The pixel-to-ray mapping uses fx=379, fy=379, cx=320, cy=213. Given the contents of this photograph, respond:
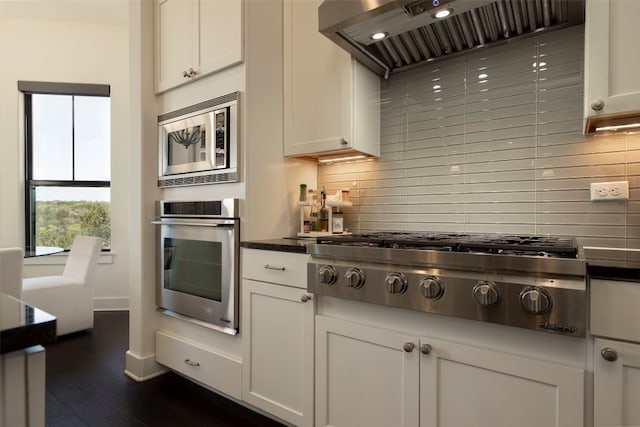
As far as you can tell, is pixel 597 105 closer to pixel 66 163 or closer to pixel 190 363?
pixel 190 363

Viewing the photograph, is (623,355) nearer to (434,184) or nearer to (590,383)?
(590,383)

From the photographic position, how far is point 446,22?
1.70 meters

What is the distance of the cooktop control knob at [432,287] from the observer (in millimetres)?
1283

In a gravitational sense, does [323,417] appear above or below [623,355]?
below

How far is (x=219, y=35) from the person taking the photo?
6.84 feet

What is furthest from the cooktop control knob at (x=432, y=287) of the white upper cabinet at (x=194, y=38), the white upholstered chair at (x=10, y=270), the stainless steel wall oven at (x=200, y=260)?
the white upholstered chair at (x=10, y=270)

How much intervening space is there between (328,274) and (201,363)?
112cm

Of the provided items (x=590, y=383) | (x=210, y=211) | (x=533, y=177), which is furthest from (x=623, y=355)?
(x=210, y=211)

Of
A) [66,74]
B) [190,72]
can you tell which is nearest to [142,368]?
[190,72]

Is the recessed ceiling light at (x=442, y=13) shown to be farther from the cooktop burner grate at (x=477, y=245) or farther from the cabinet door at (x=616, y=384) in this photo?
the cabinet door at (x=616, y=384)

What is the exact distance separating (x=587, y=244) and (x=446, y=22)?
3.80 feet

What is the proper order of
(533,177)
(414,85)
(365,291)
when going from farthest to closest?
(414,85) < (533,177) < (365,291)

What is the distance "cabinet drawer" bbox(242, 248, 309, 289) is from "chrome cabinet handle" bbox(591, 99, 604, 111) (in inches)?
47.8

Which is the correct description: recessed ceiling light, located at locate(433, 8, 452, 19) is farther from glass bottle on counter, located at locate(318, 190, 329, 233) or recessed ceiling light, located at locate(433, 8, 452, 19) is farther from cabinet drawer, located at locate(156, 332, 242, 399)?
cabinet drawer, located at locate(156, 332, 242, 399)
